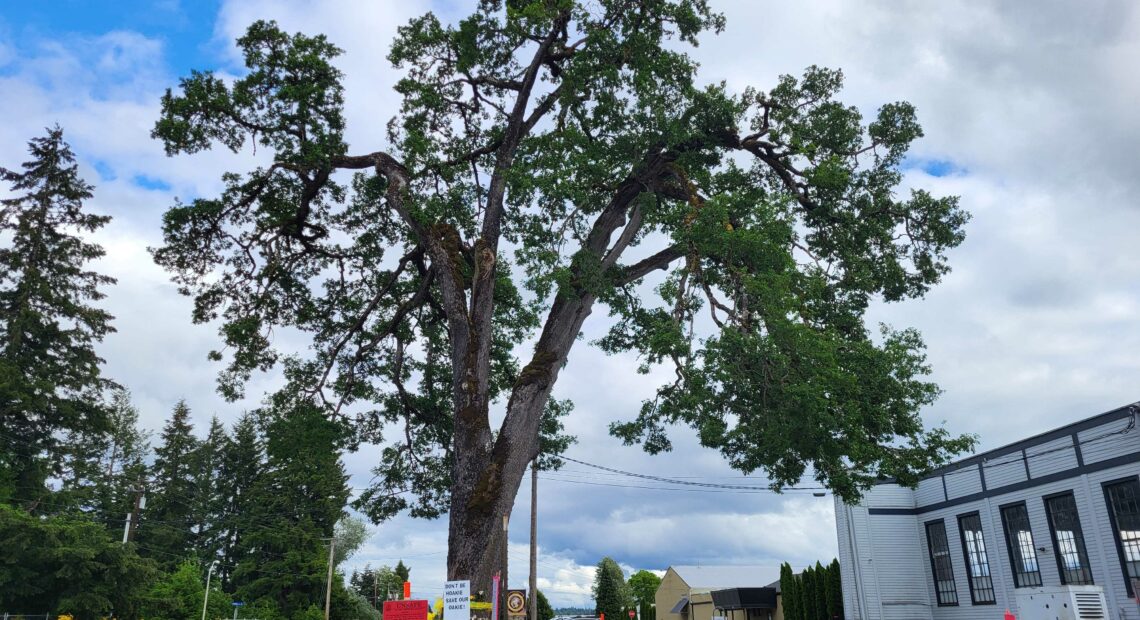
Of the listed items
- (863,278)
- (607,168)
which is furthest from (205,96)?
(863,278)

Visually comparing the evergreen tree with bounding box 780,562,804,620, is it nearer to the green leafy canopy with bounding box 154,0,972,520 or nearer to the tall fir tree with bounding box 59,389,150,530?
the green leafy canopy with bounding box 154,0,972,520

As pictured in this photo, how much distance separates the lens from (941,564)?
2398 centimetres

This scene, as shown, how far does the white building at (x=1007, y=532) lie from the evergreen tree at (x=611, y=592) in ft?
134

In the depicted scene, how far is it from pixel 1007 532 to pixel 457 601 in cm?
1757

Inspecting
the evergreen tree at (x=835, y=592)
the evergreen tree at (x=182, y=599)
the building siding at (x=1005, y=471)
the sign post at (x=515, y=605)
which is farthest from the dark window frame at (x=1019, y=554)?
the evergreen tree at (x=182, y=599)

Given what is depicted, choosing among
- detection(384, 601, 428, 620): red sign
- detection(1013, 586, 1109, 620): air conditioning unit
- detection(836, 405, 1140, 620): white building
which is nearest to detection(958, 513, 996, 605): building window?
detection(836, 405, 1140, 620): white building

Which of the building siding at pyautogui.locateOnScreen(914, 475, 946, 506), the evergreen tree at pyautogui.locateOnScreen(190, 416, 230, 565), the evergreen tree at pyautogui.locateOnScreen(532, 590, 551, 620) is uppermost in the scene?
the evergreen tree at pyautogui.locateOnScreen(190, 416, 230, 565)

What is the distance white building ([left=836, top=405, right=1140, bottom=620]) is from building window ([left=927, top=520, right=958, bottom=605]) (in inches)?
1.3

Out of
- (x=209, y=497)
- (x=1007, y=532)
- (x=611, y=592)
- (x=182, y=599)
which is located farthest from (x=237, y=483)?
(x=1007, y=532)

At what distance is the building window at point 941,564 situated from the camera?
77.3 feet

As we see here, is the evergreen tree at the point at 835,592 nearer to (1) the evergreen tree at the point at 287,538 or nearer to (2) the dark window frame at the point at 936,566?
(2) the dark window frame at the point at 936,566

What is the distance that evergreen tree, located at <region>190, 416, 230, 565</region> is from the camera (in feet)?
199

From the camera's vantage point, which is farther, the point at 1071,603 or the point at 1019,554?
the point at 1019,554

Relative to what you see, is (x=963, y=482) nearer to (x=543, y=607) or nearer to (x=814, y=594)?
(x=814, y=594)
